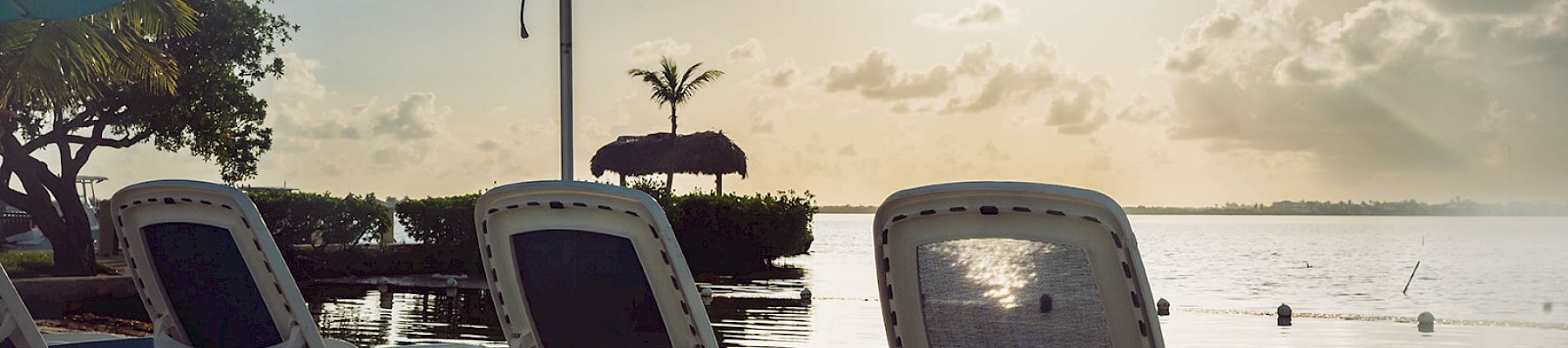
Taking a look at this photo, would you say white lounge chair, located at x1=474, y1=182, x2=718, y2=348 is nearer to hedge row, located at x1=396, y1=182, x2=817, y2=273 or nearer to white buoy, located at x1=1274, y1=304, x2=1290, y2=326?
white buoy, located at x1=1274, y1=304, x2=1290, y2=326

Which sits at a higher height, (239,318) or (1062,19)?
(1062,19)

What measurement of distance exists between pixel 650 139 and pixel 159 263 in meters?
33.8

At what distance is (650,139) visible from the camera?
123 feet

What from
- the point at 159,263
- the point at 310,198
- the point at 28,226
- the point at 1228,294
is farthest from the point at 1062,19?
the point at 159,263

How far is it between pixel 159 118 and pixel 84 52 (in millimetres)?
5136

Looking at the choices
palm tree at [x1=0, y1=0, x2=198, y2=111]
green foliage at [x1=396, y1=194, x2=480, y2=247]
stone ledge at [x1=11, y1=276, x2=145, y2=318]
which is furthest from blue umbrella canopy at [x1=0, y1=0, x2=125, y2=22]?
green foliage at [x1=396, y1=194, x2=480, y2=247]

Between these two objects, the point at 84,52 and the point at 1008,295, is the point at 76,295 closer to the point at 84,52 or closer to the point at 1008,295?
the point at 84,52

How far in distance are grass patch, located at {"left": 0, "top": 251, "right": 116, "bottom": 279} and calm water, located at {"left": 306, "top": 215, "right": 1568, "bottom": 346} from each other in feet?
15.5

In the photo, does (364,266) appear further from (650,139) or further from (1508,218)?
(1508,218)

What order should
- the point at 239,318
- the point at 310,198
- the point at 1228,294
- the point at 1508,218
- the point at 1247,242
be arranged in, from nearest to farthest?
the point at 239,318 → the point at 310,198 → the point at 1228,294 → the point at 1247,242 → the point at 1508,218

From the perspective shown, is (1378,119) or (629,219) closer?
(629,219)

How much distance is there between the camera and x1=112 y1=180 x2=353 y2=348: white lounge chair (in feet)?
11.5

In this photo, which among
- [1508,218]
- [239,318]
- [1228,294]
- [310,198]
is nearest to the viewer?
[239,318]

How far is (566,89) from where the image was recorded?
1055 centimetres
